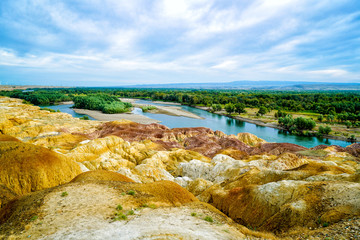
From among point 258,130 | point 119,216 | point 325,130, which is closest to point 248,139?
point 258,130

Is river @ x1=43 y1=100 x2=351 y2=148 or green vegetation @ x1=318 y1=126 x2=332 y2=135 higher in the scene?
green vegetation @ x1=318 y1=126 x2=332 y2=135

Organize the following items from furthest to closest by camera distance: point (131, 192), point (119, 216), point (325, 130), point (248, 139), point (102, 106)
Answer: point (102, 106), point (325, 130), point (248, 139), point (131, 192), point (119, 216)

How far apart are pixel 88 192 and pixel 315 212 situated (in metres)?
16.0

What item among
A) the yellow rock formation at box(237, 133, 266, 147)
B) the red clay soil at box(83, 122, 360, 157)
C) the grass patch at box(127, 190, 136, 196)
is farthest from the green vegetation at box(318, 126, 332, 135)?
the grass patch at box(127, 190, 136, 196)

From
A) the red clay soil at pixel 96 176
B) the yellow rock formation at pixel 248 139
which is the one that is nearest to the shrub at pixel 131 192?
the red clay soil at pixel 96 176

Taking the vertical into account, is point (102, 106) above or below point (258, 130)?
above

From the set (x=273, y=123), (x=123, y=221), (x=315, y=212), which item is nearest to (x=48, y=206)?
(x=123, y=221)

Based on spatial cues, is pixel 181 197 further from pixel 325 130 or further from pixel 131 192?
pixel 325 130

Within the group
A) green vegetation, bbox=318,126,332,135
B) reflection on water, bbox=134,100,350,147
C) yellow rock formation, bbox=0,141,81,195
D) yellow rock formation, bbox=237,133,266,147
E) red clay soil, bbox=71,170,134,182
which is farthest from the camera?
green vegetation, bbox=318,126,332,135

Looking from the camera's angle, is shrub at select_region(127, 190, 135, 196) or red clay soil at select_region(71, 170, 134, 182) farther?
red clay soil at select_region(71, 170, 134, 182)

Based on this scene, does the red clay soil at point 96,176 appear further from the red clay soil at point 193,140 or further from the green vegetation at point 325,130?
the green vegetation at point 325,130

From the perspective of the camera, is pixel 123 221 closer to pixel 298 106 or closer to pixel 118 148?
pixel 118 148

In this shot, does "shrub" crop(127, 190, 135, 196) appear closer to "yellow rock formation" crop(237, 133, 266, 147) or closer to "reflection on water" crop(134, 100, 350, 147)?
"yellow rock formation" crop(237, 133, 266, 147)

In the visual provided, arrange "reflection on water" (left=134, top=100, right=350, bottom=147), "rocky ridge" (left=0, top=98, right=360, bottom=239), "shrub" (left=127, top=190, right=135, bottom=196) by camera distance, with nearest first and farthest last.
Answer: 1. "rocky ridge" (left=0, top=98, right=360, bottom=239)
2. "shrub" (left=127, top=190, right=135, bottom=196)
3. "reflection on water" (left=134, top=100, right=350, bottom=147)
